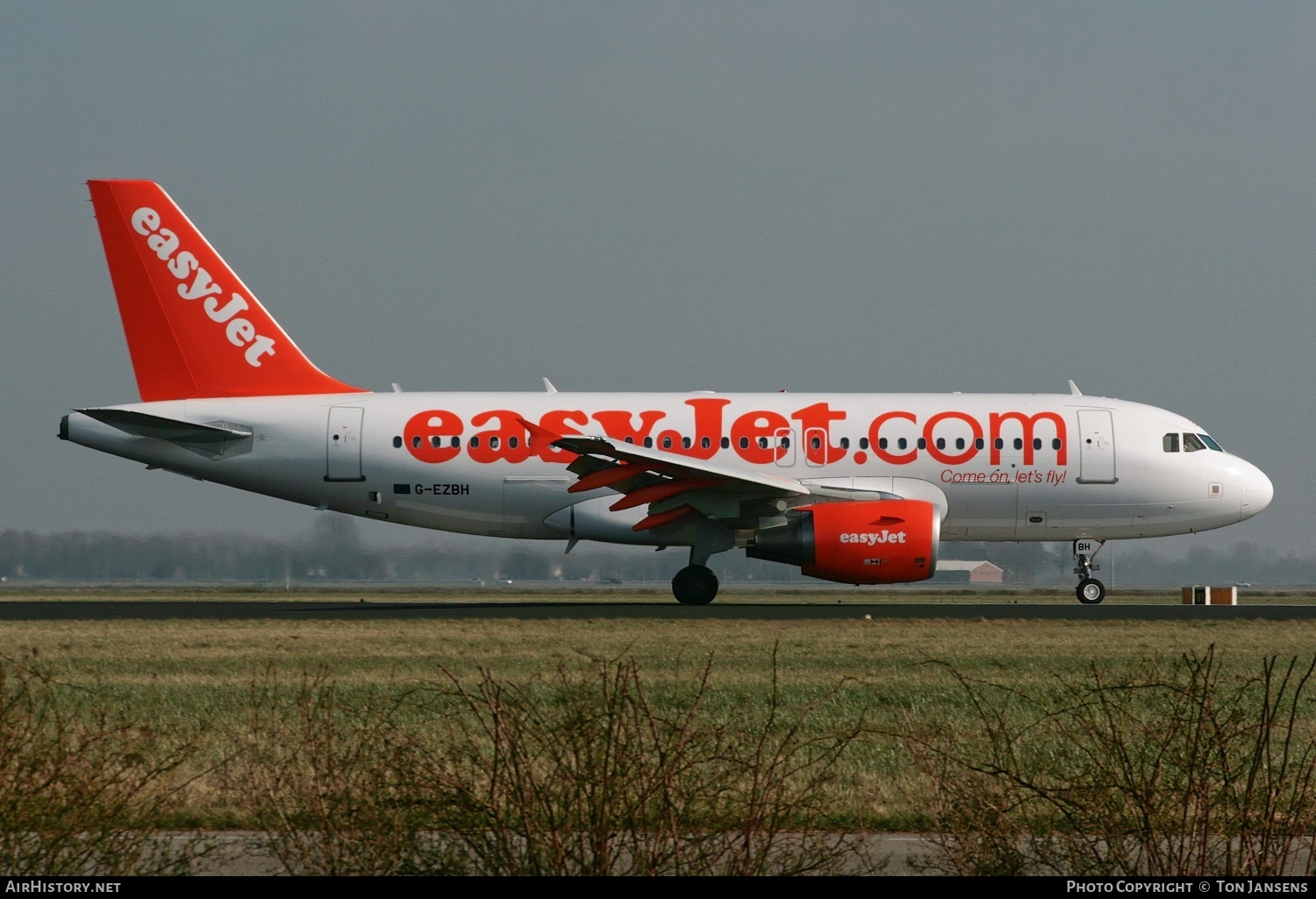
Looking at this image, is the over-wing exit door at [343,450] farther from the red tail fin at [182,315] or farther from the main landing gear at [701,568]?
the main landing gear at [701,568]

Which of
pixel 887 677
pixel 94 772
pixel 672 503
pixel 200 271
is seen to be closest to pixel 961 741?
pixel 887 677

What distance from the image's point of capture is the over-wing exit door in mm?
28656

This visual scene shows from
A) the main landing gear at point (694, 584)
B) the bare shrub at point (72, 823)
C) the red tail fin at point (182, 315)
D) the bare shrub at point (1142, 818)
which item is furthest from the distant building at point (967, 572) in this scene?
the bare shrub at point (72, 823)

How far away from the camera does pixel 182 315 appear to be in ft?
98.0

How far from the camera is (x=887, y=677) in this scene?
1523 centimetres

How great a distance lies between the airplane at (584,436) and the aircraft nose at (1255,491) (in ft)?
0.35

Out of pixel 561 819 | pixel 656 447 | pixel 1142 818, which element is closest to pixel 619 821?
pixel 561 819

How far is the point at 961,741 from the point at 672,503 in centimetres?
1703

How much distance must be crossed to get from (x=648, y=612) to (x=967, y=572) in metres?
78.5

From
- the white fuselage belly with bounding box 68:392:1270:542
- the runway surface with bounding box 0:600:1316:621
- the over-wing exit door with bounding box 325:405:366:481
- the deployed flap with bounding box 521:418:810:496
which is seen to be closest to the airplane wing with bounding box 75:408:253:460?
the white fuselage belly with bounding box 68:392:1270:542

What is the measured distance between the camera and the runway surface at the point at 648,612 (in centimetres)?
2500

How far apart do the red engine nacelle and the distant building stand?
7226 cm

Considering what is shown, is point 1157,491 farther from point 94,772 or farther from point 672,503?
point 94,772

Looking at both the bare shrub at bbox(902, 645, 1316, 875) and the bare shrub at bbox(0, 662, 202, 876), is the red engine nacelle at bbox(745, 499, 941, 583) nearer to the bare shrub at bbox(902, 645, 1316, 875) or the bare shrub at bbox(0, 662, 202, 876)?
the bare shrub at bbox(902, 645, 1316, 875)
